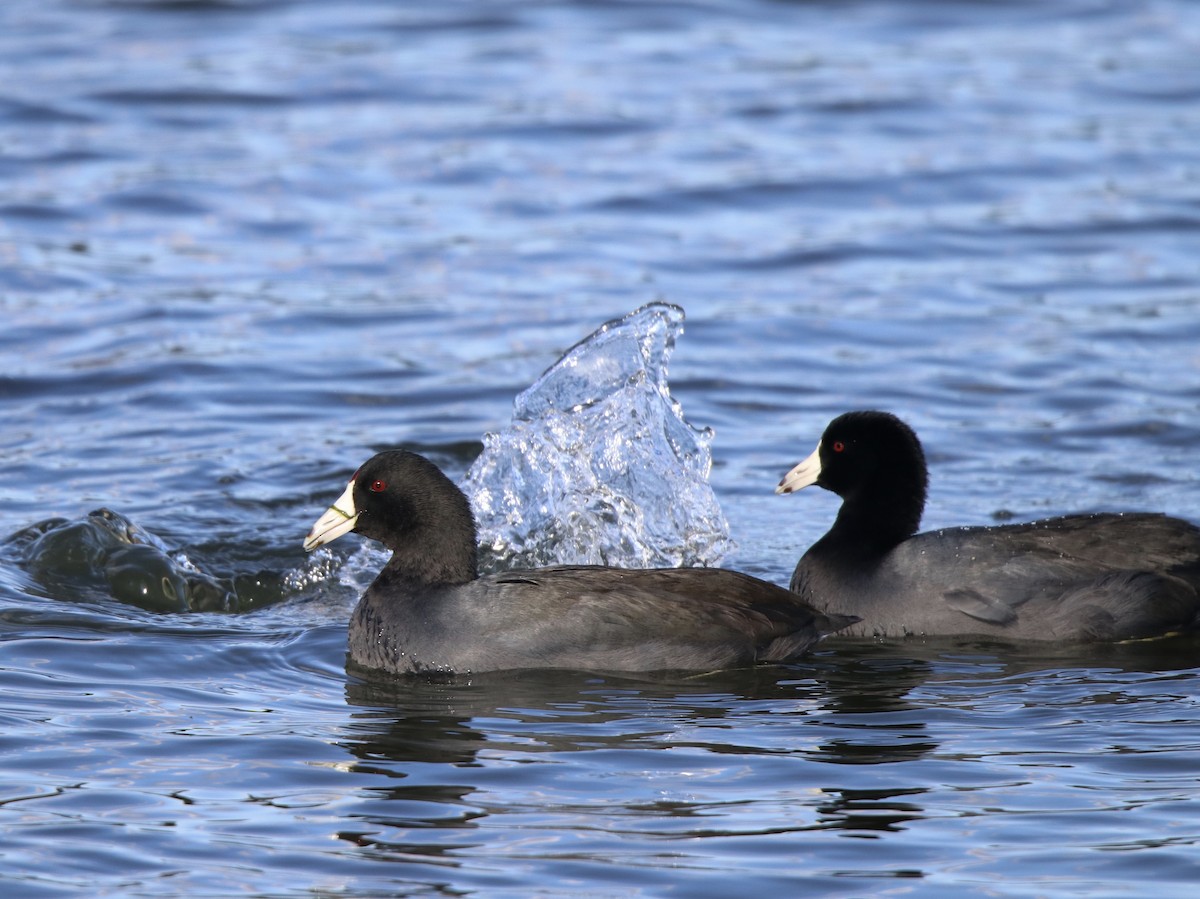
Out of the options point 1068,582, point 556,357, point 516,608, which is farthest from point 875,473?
point 556,357

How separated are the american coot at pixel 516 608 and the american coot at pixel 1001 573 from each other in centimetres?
37

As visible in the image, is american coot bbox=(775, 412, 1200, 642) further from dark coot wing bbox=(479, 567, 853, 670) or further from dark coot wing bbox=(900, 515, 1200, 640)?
dark coot wing bbox=(479, 567, 853, 670)

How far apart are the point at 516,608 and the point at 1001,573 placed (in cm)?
211

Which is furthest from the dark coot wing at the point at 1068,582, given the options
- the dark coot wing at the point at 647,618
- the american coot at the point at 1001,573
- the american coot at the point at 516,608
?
the dark coot wing at the point at 647,618

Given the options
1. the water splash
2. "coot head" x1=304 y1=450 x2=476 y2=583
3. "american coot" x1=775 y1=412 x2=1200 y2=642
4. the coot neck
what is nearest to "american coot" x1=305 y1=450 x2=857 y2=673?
"coot head" x1=304 y1=450 x2=476 y2=583

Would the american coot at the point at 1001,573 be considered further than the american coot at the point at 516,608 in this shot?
Yes

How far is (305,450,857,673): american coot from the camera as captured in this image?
7297 mm

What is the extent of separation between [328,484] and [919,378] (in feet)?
13.6

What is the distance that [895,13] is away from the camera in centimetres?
2262

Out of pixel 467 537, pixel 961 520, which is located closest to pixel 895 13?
pixel 961 520

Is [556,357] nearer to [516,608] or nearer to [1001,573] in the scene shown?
[1001,573]

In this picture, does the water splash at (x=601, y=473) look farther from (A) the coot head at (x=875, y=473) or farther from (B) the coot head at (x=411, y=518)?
(B) the coot head at (x=411, y=518)

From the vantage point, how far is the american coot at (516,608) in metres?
7.30

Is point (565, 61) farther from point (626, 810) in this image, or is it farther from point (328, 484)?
point (626, 810)
